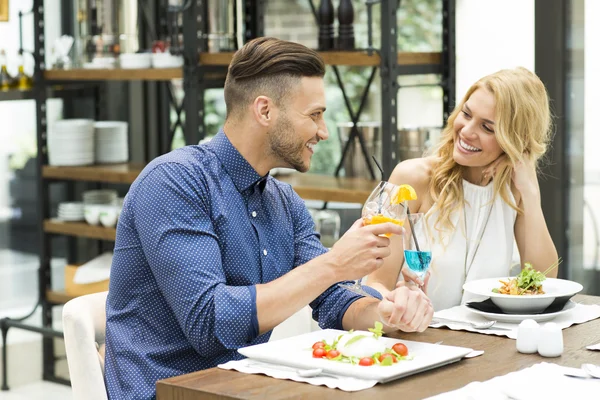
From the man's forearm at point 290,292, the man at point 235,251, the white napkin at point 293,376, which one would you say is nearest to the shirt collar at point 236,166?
the man at point 235,251

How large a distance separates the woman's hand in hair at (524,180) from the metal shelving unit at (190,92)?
0.71 m

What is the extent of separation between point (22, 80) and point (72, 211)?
656mm

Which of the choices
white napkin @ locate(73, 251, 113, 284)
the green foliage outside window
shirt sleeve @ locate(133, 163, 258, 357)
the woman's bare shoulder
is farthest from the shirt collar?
white napkin @ locate(73, 251, 113, 284)

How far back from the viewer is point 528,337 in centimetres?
192

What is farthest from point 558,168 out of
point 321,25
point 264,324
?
point 264,324

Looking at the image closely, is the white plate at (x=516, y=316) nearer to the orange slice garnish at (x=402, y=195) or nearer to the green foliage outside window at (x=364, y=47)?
the orange slice garnish at (x=402, y=195)

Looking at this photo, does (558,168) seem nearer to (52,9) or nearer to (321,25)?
(321,25)

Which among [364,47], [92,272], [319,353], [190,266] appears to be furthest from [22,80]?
[319,353]

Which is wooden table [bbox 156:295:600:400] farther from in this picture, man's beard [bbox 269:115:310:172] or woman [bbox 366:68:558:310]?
woman [bbox 366:68:558:310]

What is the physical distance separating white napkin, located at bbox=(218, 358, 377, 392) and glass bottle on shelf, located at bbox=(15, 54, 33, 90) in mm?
3100

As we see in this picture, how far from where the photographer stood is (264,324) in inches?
75.9

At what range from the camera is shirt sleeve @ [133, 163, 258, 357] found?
6.21 ft

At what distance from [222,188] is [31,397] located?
265cm

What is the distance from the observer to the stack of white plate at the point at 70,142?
4574 millimetres
